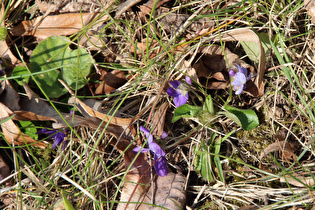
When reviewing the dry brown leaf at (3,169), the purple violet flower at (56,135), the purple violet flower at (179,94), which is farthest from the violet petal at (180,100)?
the dry brown leaf at (3,169)

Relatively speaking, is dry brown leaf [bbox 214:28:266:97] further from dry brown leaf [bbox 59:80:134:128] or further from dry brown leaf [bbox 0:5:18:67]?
dry brown leaf [bbox 0:5:18:67]

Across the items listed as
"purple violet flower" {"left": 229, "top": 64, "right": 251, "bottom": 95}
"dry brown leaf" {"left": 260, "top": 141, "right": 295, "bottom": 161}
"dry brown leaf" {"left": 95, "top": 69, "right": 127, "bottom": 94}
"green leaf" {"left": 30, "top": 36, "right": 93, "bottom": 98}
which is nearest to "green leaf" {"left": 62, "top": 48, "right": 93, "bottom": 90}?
"green leaf" {"left": 30, "top": 36, "right": 93, "bottom": 98}

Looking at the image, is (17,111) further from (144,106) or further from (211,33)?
(211,33)

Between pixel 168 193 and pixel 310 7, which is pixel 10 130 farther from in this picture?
pixel 310 7

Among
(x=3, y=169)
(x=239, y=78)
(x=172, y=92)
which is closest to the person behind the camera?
(x=239, y=78)

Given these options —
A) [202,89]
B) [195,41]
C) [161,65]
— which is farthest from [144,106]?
[195,41]

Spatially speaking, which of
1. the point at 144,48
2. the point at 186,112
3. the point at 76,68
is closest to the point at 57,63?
the point at 76,68
